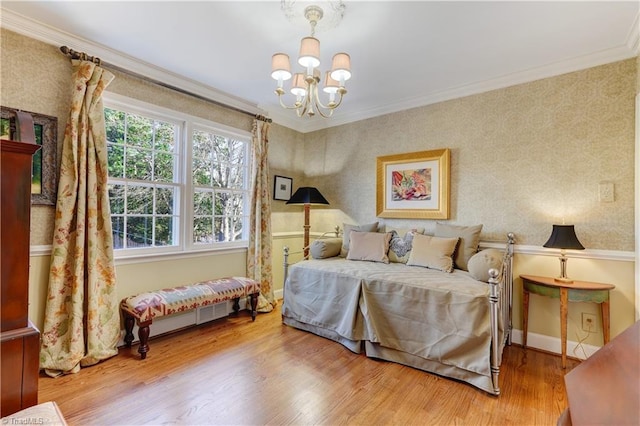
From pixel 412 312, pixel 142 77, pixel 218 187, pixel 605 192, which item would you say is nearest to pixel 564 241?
pixel 605 192

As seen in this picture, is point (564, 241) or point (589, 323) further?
point (589, 323)

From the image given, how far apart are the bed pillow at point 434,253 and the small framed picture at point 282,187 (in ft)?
6.29

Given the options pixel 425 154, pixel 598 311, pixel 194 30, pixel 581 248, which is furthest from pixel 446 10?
pixel 598 311

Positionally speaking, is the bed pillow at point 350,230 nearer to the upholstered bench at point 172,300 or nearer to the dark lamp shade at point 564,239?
the upholstered bench at point 172,300

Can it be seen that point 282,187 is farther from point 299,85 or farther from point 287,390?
point 287,390

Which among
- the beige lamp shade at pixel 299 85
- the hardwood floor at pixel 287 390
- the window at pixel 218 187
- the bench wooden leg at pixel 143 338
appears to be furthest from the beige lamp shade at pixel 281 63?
the bench wooden leg at pixel 143 338

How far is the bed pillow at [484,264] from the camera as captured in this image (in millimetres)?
2275

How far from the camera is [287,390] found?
6.47 feet

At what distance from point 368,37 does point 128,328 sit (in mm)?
3045

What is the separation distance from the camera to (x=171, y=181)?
3014mm

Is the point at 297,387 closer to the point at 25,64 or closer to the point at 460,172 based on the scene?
the point at 460,172

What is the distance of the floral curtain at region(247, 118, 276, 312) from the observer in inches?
139

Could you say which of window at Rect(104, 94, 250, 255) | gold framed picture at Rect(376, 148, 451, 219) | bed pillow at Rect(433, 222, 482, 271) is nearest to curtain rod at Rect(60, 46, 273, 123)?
window at Rect(104, 94, 250, 255)

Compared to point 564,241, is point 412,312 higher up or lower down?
lower down
